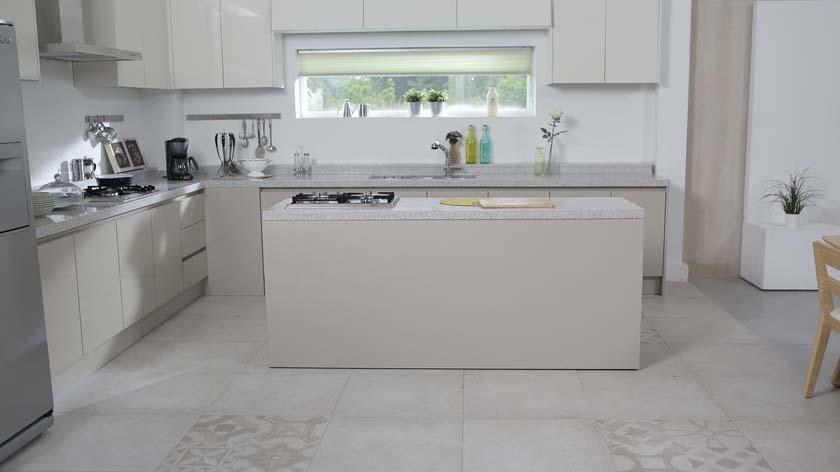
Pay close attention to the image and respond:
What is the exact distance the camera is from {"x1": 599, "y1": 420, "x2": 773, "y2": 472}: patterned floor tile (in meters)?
3.03

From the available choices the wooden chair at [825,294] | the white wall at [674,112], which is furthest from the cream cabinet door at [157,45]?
the wooden chair at [825,294]

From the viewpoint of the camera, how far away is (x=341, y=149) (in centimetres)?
631

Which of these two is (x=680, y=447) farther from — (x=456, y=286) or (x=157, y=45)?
(x=157, y=45)

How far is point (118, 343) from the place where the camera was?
4488 mm

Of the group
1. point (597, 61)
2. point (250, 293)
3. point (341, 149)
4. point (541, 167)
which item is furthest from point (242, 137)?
point (597, 61)

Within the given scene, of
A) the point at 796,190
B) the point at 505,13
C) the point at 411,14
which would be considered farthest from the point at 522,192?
the point at 796,190

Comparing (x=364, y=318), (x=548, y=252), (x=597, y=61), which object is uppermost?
(x=597, y=61)

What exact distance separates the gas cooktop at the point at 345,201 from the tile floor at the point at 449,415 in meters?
0.86

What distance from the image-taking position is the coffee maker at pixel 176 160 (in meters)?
5.72

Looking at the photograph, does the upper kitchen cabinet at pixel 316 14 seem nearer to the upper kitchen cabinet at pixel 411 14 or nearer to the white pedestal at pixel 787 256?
the upper kitchen cabinet at pixel 411 14

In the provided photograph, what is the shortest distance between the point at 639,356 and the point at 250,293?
116 inches

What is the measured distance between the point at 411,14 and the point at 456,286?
2515 mm

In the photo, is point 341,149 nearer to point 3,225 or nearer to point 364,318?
point 364,318

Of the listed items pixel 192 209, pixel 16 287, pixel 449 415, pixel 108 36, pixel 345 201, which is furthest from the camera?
pixel 192 209
